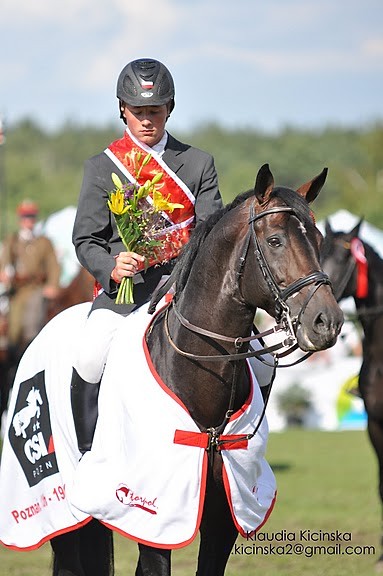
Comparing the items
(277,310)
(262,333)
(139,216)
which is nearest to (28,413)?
(139,216)

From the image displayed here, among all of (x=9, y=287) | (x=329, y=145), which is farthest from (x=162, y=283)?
(x=329, y=145)

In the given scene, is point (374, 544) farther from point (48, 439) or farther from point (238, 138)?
point (238, 138)

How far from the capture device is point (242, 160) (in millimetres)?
97875

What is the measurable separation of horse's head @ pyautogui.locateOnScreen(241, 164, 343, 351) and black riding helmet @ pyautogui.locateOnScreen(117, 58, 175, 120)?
853 mm

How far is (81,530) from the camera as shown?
5.64 metres

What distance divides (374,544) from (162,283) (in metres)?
4.36

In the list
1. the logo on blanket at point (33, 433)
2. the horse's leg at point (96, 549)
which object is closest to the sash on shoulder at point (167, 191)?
the logo on blanket at point (33, 433)

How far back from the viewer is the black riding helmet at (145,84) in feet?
16.5

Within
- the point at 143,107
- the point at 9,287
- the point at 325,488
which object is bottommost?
the point at 325,488

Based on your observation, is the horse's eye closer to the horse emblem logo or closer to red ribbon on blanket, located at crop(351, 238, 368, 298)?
the horse emblem logo

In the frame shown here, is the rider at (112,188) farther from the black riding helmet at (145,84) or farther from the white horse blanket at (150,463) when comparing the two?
the white horse blanket at (150,463)

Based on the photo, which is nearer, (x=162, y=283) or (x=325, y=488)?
(x=162, y=283)

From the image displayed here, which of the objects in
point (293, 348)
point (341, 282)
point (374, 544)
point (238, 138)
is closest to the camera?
point (293, 348)

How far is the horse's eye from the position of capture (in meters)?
4.27
